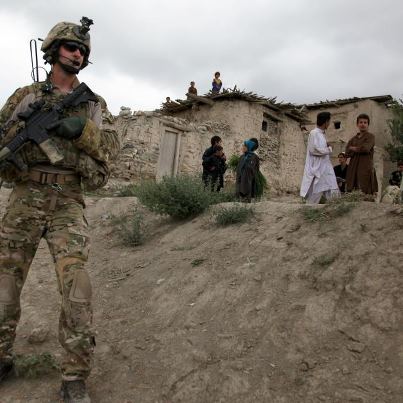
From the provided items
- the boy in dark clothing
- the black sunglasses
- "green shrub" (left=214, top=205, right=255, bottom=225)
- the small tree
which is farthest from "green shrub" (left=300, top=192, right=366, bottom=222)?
the small tree

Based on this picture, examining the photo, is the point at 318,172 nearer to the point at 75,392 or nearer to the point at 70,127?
the point at 70,127

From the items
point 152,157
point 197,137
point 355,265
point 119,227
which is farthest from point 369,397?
point 197,137

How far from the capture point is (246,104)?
13766mm

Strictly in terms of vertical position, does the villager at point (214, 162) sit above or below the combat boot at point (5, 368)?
above

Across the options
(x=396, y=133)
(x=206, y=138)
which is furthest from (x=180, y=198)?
(x=396, y=133)

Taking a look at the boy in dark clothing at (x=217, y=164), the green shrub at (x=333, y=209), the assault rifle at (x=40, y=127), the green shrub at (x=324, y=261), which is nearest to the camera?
the assault rifle at (x=40, y=127)

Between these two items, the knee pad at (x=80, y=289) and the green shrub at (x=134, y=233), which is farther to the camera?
the green shrub at (x=134, y=233)

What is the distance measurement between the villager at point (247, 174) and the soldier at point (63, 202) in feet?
13.8

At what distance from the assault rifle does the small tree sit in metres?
17.6

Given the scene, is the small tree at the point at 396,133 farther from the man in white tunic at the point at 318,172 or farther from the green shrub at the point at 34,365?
the green shrub at the point at 34,365

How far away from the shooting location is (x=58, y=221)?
8.02ft

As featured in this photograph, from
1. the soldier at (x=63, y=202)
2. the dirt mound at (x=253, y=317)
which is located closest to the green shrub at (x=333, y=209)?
the dirt mound at (x=253, y=317)

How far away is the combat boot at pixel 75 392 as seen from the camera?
7.00 feet

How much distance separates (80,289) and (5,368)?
74cm
